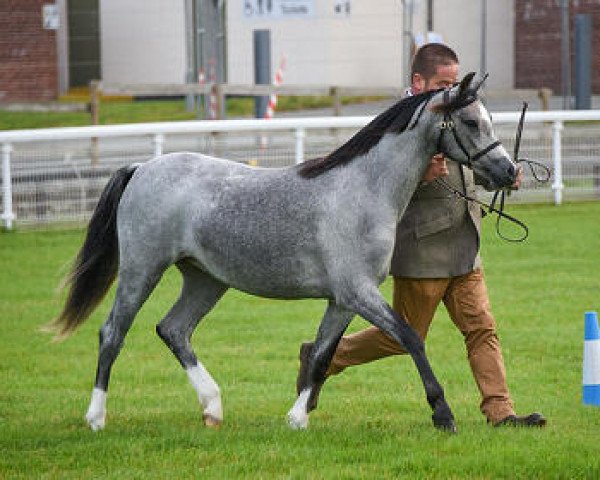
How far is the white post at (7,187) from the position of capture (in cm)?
1642

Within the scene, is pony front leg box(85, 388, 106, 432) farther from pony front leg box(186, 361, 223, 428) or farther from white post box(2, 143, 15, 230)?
white post box(2, 143, 15, 230)

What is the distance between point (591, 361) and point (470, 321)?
690 mm

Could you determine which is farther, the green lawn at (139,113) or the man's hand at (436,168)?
the green lawn at (139,113)

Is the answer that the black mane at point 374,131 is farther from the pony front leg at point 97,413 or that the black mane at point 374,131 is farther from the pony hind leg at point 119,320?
the pony front leg at point 97,413

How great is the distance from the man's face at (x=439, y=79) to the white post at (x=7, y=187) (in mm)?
9515

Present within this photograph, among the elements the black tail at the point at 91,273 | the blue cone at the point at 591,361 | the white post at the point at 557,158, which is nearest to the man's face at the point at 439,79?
the blue cone at the point at 591,361

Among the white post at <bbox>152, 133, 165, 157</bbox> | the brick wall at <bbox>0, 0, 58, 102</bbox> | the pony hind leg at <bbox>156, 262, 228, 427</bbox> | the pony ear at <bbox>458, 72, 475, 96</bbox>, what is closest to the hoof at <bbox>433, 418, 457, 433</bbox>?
the pony hind leg at <bbox>156, 262, 228, 427</bbox>

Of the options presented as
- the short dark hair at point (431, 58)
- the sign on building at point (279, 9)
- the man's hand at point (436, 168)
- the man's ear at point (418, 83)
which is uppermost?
the sign on building at point (279, 9)

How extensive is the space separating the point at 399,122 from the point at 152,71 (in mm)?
27090

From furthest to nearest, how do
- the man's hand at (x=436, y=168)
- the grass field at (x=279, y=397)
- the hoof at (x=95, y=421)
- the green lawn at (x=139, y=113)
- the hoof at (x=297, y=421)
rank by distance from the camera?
the green lawn at (x=139, y=113), the hoof at (x=95, y=421), the hoof at (x=297, y=421), the man's hand at (x=436, y=168), the grass field at (x=279, y=397)

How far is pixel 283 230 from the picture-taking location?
24.5 ft

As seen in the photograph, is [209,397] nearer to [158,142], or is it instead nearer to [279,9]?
[158,142]

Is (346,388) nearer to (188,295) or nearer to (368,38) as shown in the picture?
(188,295)

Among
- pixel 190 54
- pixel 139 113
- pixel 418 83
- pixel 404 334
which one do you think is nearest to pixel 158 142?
pixel 418 83
